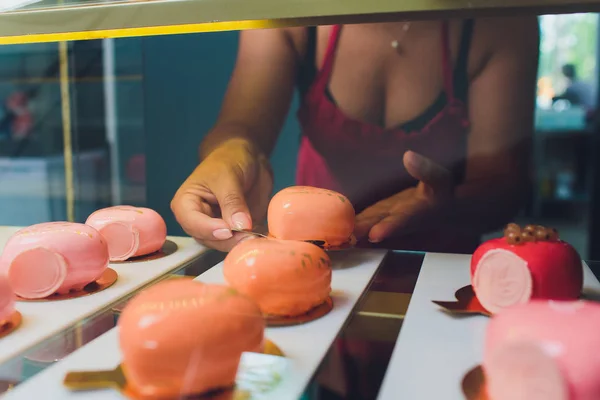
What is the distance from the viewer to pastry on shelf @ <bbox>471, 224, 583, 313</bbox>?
36.4 inches

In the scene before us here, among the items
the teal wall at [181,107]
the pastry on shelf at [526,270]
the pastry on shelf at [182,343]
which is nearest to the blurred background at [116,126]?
the teal wall at [181,107]

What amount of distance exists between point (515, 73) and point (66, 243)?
0.94m

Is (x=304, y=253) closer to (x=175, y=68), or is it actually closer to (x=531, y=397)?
(x=531, y=397)

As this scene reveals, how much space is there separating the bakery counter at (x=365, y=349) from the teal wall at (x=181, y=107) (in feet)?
1.38

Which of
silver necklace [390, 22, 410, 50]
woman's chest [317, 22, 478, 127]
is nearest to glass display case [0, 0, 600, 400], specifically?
woman's chest [317, 22, 478, 127]

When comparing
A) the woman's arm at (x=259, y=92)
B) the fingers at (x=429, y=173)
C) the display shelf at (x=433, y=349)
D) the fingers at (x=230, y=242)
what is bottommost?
the display shelf at (x=433, y=349)

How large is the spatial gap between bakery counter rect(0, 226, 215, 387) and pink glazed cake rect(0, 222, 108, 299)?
2 centimetres

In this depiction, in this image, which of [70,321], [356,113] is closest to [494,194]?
[356,113]

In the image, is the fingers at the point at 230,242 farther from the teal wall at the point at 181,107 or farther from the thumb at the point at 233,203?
the teal wall at the point at 181,107

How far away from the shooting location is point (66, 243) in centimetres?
108

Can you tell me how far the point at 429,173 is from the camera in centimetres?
139

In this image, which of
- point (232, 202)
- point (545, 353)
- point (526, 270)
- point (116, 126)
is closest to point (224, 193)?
point (232, 202)

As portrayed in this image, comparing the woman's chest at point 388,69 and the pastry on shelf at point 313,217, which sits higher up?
the woman's chest at point 388,69

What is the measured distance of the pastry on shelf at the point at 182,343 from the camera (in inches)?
27.8
